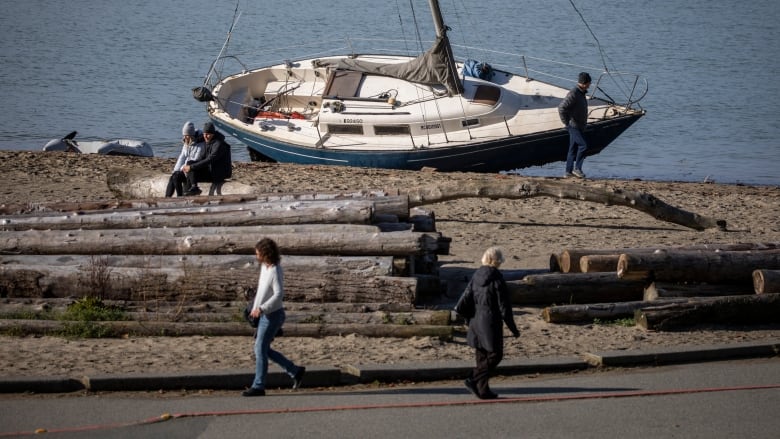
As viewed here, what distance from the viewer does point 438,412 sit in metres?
9.77

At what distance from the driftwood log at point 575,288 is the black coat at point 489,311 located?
3.12 meters

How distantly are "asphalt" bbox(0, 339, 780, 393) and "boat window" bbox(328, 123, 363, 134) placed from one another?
14681mm

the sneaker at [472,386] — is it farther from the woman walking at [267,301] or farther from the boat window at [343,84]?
the boat window at [343,84]

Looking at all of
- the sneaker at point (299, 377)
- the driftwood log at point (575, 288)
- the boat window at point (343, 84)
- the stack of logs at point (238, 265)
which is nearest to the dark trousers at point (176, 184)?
the stack of logs at point (238, 265)

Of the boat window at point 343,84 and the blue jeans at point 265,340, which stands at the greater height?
the boat window at point 343,84

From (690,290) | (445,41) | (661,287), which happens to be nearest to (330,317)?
(661,287)

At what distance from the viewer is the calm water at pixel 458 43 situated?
35.7 meters

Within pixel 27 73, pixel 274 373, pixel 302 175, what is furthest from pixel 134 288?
pixel 27 73

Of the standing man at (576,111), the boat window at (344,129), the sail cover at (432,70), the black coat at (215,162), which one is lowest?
the black coat at (215,162)

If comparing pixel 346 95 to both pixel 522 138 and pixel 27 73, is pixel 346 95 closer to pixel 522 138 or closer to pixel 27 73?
pixel 522 138

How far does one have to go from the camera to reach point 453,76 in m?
25.5

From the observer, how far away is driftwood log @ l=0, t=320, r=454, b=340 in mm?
11922

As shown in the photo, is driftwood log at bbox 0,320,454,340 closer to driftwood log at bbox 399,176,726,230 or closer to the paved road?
the paved road

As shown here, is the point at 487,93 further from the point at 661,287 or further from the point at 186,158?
the point at 661,287
